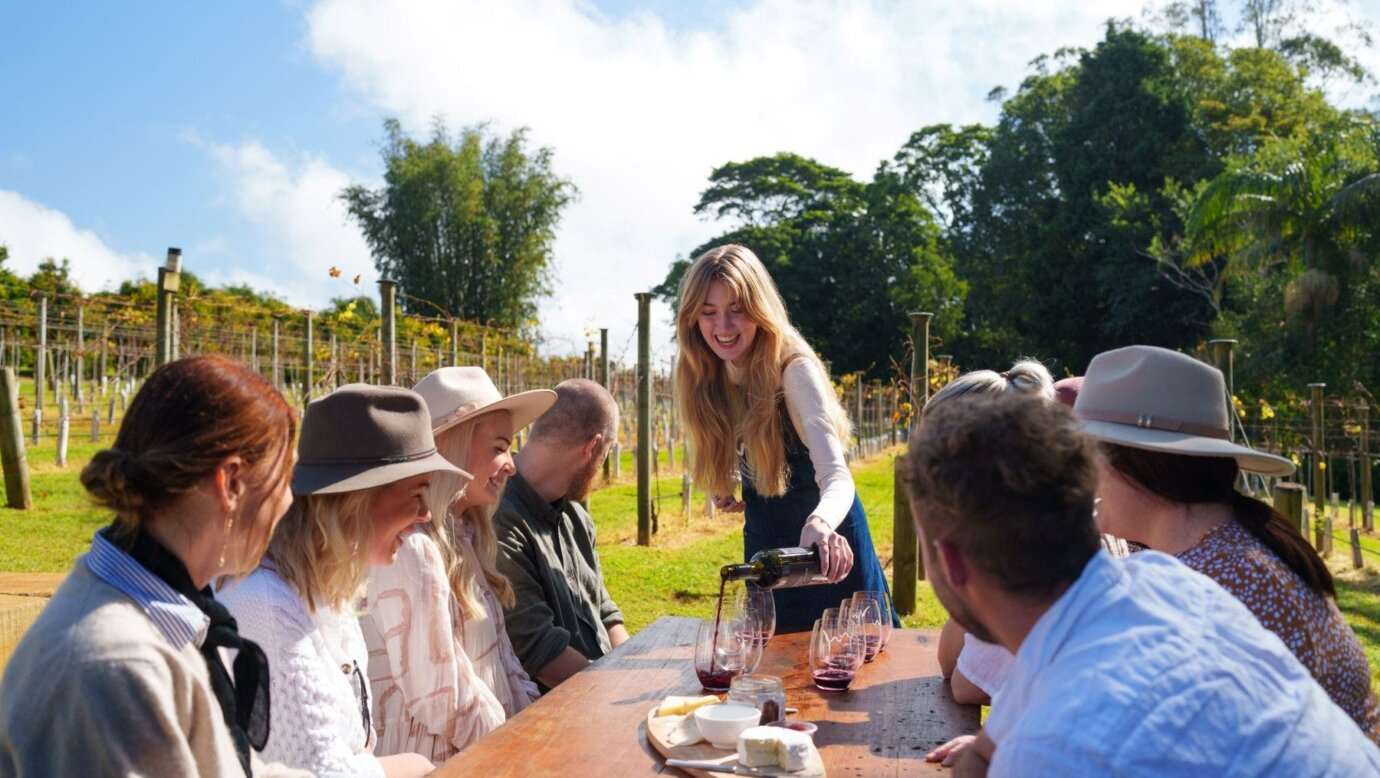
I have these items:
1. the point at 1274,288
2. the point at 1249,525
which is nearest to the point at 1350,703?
the point at 1249,525

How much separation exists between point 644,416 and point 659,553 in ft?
4.36

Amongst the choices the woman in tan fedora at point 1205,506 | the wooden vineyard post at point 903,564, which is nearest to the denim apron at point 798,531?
the woman in tan fedora at point 1205,506

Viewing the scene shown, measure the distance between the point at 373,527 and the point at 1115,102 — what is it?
34876 millimetres

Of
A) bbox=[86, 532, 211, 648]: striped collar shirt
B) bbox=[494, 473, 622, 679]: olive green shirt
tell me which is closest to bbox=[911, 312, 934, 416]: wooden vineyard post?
bbox=[494, 473, 622, 679]: olive green shirt

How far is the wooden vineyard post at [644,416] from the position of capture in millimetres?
10227

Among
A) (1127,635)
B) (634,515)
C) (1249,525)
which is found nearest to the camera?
(1127,635)

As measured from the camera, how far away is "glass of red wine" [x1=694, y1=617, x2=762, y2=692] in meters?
2.69

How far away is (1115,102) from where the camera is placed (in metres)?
33.1

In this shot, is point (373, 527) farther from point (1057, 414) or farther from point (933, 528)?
point (1057, 414)

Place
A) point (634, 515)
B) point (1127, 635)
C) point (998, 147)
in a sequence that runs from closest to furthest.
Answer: point (1127, 635) → point (634, 515) → point (998, 147)

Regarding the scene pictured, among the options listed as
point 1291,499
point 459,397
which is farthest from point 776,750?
point 1291,499

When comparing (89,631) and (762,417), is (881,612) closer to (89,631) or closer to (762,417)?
(762,417)

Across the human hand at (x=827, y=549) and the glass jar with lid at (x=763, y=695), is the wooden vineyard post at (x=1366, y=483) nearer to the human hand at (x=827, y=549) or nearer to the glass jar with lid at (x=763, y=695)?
the human hand at (x=827, y=549)

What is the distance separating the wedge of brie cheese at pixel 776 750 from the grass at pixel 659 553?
12.7ft
